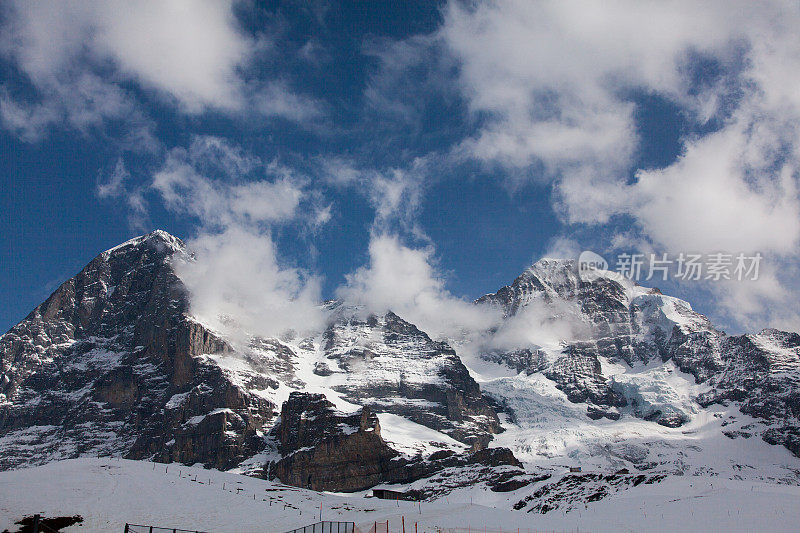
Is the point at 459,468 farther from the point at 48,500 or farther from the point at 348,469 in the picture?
the point at 48,500

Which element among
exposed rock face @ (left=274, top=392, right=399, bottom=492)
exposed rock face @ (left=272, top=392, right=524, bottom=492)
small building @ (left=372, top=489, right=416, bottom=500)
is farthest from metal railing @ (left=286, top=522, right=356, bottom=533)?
exposed rock face @ (left=274, top=392, right=399, bottom=492)

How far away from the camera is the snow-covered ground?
54.5 m

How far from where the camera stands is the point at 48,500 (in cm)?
5575

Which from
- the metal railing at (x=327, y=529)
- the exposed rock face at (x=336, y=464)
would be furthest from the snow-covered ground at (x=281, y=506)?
the exposed rock face at (x=336, y=464)

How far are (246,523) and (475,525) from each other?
23.6 metres

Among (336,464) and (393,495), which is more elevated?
(336,464)

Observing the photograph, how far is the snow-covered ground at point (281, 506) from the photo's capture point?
179 feet

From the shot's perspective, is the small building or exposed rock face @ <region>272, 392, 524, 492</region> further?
exposed rock face @ <region>272, 392, 524, 492</region>

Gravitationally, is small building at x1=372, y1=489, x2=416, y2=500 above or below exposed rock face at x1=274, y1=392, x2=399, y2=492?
below

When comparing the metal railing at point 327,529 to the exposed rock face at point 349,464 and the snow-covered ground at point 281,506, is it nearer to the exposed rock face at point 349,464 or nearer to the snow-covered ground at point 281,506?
the snow-covered ground at point 281,506

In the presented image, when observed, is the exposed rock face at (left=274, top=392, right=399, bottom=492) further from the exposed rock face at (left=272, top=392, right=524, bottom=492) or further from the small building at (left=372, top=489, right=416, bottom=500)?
the small building at (left=372, top=489, right=416, bottom=500)

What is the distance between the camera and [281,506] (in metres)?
73.8

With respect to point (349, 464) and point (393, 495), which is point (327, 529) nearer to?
point (393, 495)


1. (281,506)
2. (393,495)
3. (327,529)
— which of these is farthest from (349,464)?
(327,529)
